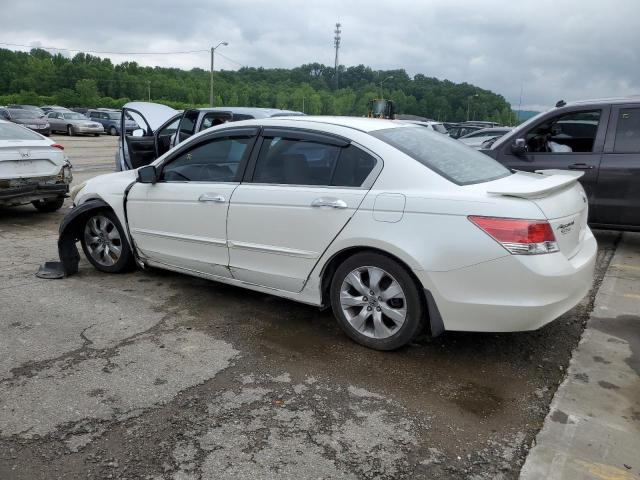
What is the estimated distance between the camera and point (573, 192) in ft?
12.9

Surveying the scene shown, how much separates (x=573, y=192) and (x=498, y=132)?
47.0 ft

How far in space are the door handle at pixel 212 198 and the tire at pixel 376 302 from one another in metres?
1.15

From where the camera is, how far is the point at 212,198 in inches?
175

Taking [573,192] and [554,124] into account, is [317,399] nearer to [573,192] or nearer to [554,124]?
[573,192]

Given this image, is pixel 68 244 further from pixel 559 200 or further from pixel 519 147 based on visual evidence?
pixel 519 147

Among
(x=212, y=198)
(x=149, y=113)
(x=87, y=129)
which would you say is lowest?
(x=87, y=129)

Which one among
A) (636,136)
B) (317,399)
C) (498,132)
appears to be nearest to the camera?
(317,399)

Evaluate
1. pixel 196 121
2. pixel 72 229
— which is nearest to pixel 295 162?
pixel 72 229

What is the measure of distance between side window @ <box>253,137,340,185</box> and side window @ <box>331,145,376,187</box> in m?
0.05

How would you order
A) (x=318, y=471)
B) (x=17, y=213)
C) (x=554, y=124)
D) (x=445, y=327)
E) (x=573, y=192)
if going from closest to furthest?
(x=318, y=471)
(x=445, y=327)
(x=573, y=192)
(x=554, y=124)
(x=17, y=213)

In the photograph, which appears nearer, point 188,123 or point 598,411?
point 598,411

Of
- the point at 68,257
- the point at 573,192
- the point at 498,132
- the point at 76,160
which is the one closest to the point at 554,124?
the point at 573,192

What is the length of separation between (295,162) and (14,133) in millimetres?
5918

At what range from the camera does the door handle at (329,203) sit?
378 centimetres
